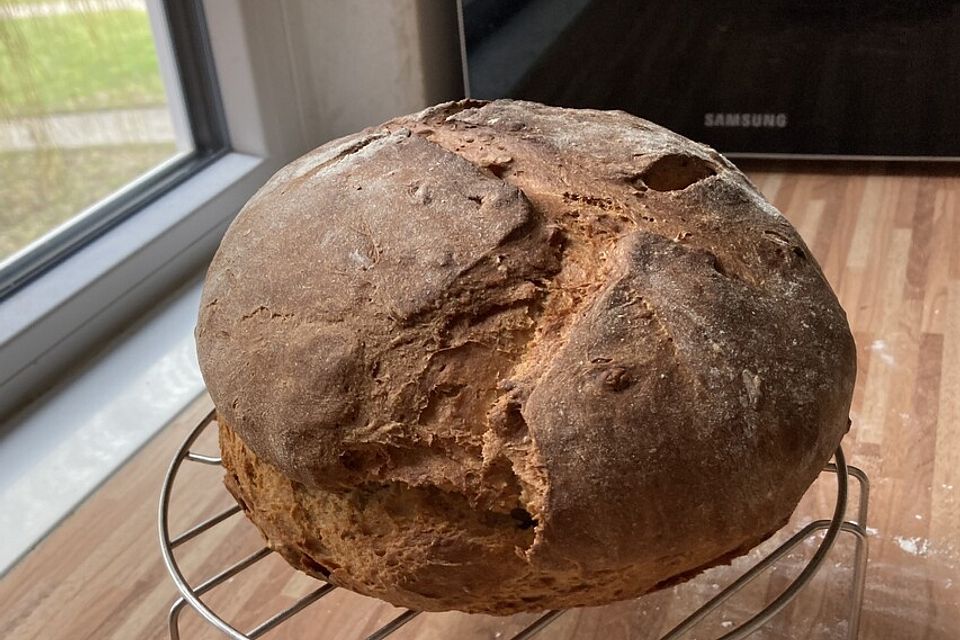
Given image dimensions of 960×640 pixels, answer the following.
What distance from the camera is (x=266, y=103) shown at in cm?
163

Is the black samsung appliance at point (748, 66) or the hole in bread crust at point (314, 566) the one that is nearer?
the hole in bread crust at point (314, 566)

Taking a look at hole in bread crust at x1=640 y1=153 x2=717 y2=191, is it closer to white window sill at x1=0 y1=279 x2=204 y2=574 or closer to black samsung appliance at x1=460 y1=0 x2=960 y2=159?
white window sill at x1=0 y1=279 x2=204 y2=574

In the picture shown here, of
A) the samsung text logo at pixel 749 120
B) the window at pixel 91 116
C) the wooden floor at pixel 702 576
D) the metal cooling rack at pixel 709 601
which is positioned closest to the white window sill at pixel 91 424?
the wooden floor at pixel 702 576

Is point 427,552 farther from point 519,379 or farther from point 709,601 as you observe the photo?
point 709,601

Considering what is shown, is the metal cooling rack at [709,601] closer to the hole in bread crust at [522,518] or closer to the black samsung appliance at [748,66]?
Answer: the hole in bread crust at [522,518]

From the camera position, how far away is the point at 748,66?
1.59 meters

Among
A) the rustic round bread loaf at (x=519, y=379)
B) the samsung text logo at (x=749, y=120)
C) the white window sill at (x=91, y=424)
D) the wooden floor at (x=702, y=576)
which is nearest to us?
the rustic round bread loaf at (x=519, y=379)

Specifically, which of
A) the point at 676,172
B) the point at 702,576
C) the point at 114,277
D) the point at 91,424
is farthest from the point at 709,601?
the point at 114,277

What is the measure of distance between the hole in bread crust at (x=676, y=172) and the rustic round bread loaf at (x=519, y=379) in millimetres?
25

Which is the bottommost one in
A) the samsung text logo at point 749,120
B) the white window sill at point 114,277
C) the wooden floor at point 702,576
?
the wooden floor at point 702,576

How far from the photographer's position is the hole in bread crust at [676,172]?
73 cm

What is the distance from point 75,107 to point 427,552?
1133 mm

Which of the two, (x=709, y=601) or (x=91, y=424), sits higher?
(x=709, y=601)

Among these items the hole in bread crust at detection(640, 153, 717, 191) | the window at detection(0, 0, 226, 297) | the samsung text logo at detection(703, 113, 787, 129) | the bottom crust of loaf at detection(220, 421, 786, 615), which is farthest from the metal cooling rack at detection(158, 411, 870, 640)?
the samsung text logo at detection(703, 113, 787, 129)
